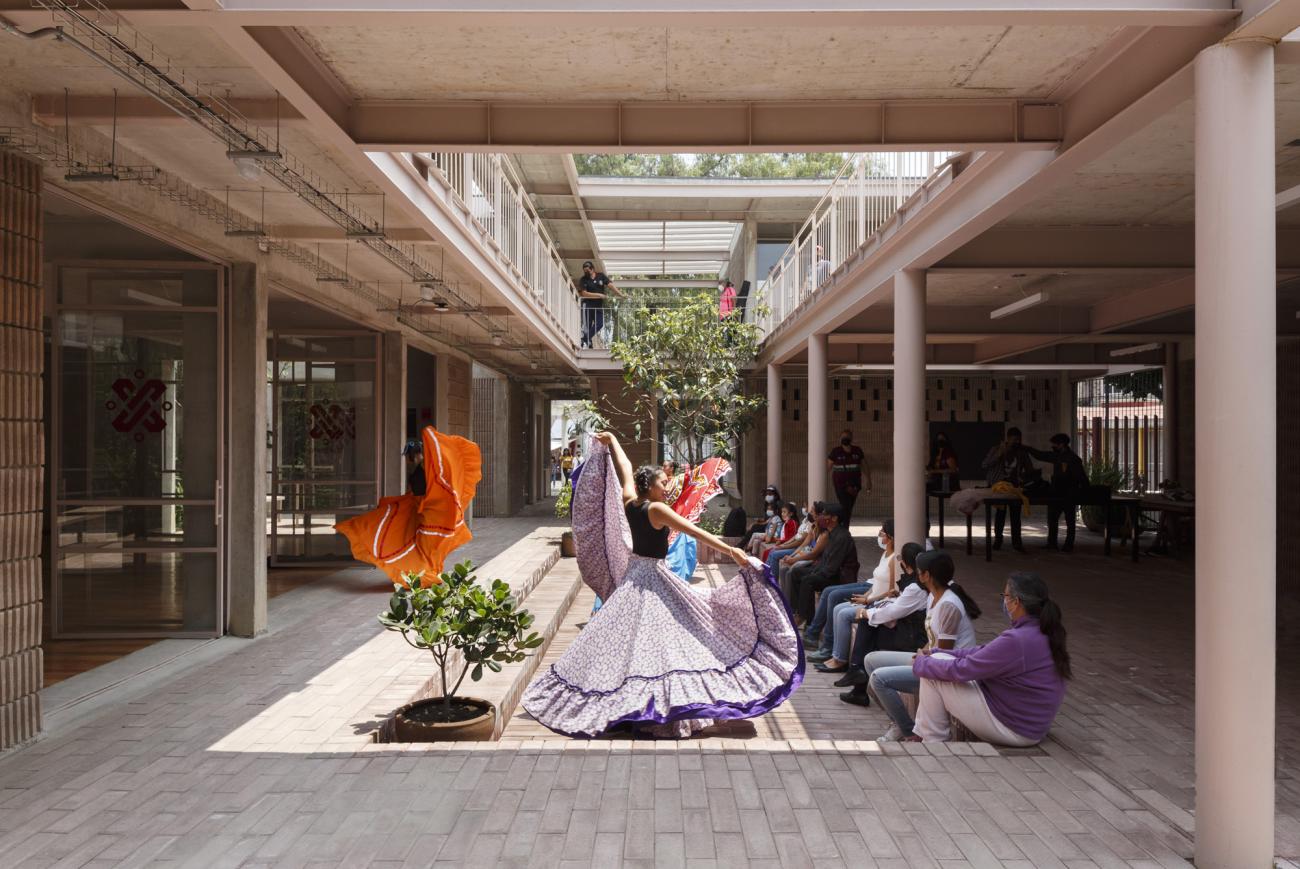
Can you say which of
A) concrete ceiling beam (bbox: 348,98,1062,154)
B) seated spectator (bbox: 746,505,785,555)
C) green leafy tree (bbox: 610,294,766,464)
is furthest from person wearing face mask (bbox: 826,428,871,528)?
Result: concrete ceiling beam (bbox: 348,98,1062,154)

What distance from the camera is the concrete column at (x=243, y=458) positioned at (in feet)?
25.1

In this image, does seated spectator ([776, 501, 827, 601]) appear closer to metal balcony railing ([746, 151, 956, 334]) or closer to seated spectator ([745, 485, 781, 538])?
seated spectator ([745, 485, 781, 538])

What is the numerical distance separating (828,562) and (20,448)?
564cm

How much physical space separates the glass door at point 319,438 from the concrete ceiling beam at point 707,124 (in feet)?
24.4

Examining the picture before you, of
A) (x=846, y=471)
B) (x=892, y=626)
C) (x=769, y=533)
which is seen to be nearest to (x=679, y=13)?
(x=892, y=626)

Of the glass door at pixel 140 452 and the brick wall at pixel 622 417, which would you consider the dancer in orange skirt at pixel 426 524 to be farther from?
the brick wall at pixel 622 417

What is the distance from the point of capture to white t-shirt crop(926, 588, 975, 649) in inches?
195

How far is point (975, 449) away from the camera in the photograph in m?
21.0

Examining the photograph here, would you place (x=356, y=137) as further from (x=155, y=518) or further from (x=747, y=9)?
(x=155, y=518)

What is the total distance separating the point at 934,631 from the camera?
5.03 metres

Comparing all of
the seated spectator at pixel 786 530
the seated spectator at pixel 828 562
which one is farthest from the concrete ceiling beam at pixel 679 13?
the seated spectator at pixel 786 530

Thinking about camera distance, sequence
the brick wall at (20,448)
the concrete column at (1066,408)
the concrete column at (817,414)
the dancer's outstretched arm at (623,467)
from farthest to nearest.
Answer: the concrete column at (1066,408)
the concrete column at (817,414)
the dancer's outstretched arm at (623,467)
the brick wall at (20,448)

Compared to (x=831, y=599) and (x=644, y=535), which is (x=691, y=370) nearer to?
(x=831, y=599)

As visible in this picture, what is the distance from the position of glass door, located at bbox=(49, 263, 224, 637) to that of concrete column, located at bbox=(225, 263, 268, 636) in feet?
0.47
